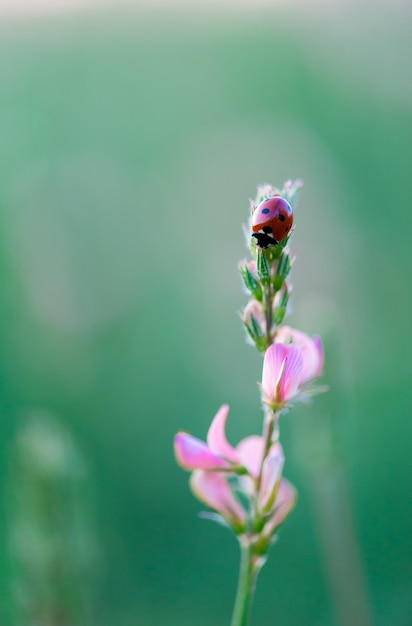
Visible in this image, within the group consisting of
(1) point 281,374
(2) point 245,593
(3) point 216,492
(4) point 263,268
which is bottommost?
(2) point 245,593

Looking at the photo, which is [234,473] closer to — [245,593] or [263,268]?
[245,593]

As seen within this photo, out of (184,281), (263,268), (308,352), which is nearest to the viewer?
(263,268)

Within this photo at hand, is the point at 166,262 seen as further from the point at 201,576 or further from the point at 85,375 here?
the point at 201,576

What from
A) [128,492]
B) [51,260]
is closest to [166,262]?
[51,260]

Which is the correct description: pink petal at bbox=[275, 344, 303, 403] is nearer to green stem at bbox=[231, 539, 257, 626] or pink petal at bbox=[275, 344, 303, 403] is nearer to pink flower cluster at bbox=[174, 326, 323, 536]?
pink flower cluster at bbox=[174, 326, 323, 536]

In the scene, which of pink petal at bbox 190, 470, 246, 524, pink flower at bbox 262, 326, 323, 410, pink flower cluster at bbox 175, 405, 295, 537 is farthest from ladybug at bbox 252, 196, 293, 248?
pink petal at bbox 190, 470, 246, 524

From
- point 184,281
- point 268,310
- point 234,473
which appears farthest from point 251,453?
point 184,281
